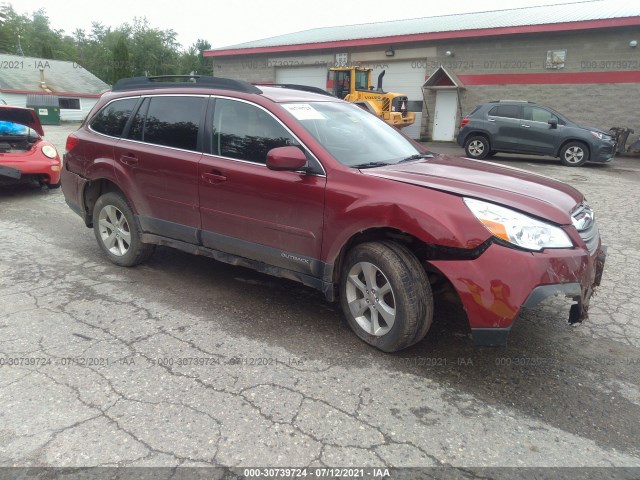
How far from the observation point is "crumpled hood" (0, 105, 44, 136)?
7824 millimetres

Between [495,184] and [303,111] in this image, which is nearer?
[495,184]

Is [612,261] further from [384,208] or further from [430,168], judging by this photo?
[384,208]

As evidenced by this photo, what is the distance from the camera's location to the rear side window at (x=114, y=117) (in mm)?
4641

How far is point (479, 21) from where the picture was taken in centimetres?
2172

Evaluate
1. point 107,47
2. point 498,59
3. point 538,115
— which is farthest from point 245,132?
point 107,47

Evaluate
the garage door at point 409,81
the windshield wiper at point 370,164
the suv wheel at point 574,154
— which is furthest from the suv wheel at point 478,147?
the windshield wiper at point 370,164

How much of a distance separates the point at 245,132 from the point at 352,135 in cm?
85

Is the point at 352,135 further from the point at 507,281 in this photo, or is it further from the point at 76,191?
the point at 76,191

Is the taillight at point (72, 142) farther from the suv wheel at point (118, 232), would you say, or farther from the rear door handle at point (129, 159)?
the rear door handle at point (129, 159)

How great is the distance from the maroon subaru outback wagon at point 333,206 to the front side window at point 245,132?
1 centimetres

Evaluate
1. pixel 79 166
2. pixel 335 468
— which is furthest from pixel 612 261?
pixel 79 166

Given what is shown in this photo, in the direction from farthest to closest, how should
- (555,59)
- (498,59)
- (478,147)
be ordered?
1. (498,59)
2. (555,59)
3. (478,147)

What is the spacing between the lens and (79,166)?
493 centimetres

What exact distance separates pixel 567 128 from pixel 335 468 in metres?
13.3
